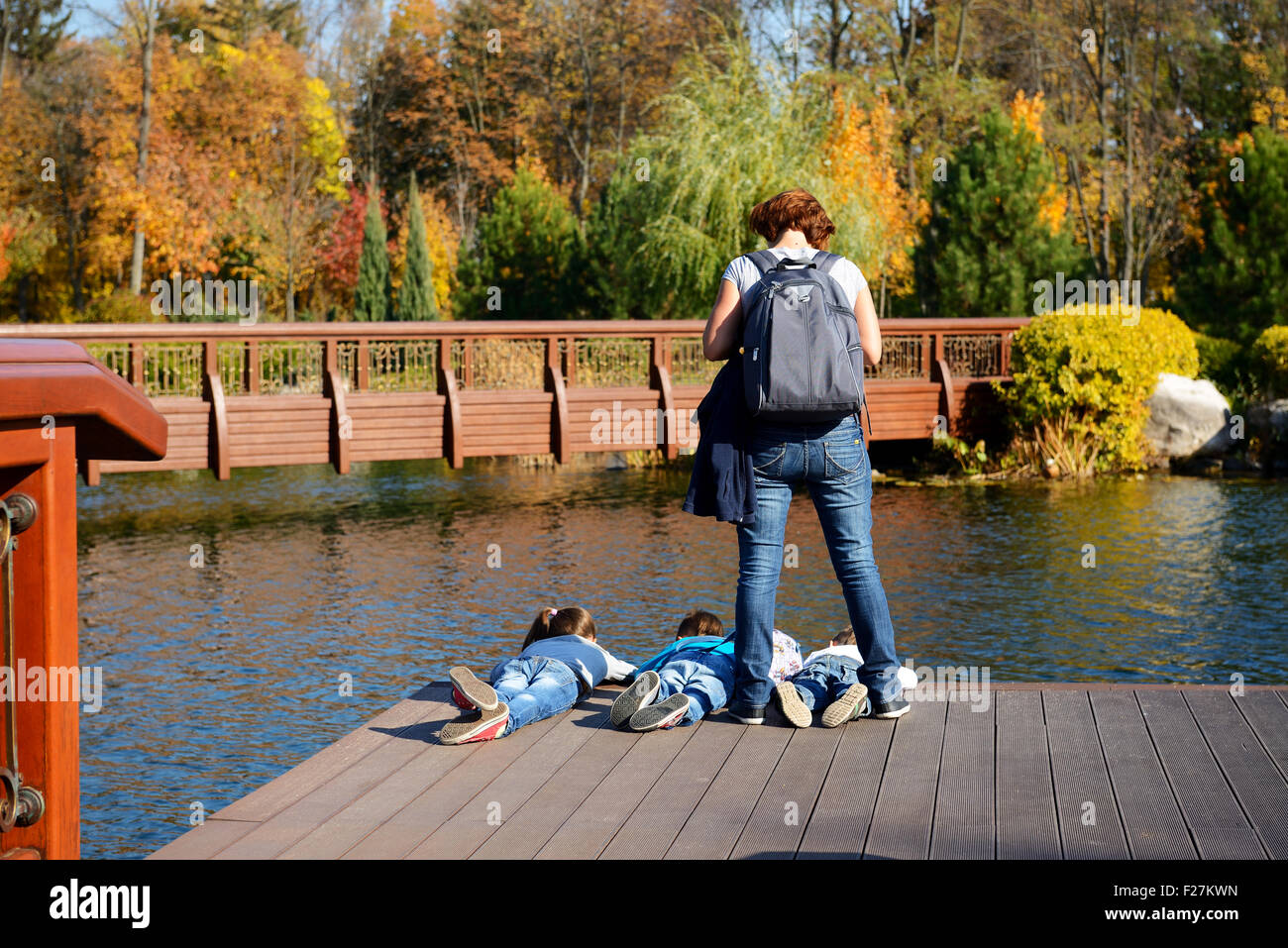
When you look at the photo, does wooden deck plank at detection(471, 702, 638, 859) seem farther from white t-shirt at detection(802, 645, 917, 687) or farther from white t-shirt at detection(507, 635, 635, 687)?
white t-shirt at detection(802, 645, 917, 687)

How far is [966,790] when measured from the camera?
4.02 meters

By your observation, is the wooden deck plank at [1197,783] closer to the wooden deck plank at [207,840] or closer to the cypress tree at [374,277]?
the wooden deck plank at [207,840]

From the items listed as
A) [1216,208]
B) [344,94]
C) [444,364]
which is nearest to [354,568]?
[444,364]

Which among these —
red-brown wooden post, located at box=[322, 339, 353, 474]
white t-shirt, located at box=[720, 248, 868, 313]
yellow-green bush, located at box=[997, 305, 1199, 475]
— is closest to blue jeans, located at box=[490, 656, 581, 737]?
white t-shirt, located at box=[720, 248, 868, 313]

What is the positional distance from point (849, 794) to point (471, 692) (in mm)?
1344

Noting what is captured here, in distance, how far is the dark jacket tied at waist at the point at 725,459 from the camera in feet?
15.1

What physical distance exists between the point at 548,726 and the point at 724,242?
18709mm

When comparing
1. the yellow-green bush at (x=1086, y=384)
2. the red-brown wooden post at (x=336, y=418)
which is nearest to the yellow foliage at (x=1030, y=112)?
the yellow-green bush at (x=1086, y=384)

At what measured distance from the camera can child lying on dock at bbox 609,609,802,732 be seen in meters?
4.75

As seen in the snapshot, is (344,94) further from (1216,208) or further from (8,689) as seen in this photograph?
(8,689)

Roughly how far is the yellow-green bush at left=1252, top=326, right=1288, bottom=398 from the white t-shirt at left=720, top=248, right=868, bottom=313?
631 inches

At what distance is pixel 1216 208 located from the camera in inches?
854

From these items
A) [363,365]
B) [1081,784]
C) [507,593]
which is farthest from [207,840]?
[363,365]

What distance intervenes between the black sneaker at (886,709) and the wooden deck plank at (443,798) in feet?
3.54
